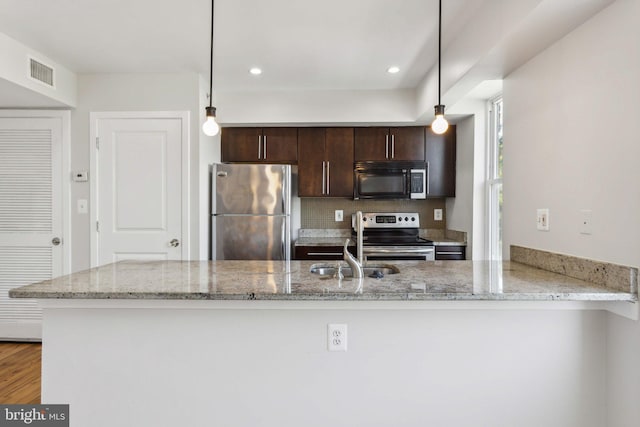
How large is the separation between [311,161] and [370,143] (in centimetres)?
63

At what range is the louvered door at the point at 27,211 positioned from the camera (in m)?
3.16

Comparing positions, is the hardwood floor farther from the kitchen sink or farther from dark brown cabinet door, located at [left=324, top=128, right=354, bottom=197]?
dark brown cabinet door, located at [left=324, top=128, right=354, bottom=197]

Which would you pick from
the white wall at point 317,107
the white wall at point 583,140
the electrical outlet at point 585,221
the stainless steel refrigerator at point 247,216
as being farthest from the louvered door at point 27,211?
the electrical outlet at point 585,221

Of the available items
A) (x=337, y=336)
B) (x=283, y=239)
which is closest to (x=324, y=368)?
(x=337, y=336)

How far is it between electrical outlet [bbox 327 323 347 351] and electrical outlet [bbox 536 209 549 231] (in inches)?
47.2

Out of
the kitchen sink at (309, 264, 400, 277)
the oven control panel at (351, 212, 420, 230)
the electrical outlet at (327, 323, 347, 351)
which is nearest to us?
the electrical outlet at (327, 323, 347, 351)

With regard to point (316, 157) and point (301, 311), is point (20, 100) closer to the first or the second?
point (316, 157)

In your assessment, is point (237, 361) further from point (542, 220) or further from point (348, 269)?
point (542, 220)

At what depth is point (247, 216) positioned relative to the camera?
11.0 feet

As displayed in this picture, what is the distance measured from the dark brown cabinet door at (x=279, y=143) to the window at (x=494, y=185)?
186 centimetres

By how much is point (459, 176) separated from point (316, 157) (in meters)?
1.46

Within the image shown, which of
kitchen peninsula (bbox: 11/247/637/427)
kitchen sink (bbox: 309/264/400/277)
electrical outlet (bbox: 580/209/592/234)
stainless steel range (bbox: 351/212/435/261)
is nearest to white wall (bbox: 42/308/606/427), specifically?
kitchen peninsula (bbox: 11/247/637/427)

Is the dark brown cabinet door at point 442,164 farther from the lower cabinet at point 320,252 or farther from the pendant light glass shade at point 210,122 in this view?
the pendant light glass shade at point 210,122

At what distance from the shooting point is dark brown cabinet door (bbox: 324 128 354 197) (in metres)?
3.74
